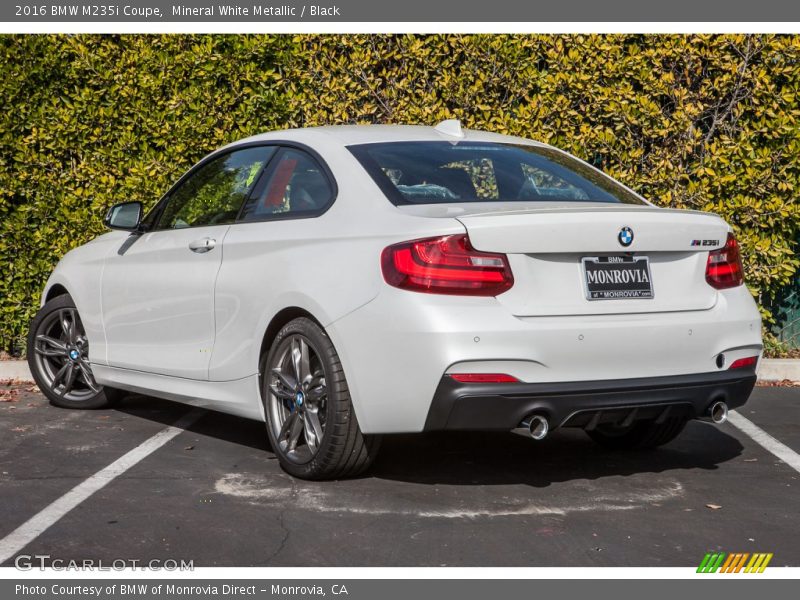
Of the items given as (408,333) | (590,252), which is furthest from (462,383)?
(590,252)

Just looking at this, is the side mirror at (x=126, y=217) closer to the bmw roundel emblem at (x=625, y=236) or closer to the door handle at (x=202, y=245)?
the door handle at (x=202, y=245)

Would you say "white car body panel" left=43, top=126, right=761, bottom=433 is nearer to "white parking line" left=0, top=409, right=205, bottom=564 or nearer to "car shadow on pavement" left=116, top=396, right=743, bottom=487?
"white parking line" left=0, top=409, right=205, bottom=564

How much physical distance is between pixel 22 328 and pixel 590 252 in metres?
6.27

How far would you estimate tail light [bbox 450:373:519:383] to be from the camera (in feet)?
16.1

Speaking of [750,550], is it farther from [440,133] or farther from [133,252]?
[133,252]

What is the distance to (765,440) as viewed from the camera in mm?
6914

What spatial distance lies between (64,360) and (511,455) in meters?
3.40

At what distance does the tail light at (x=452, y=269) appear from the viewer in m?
4.93

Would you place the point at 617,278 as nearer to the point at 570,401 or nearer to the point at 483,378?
the point at 570,401

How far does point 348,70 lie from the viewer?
984 cm

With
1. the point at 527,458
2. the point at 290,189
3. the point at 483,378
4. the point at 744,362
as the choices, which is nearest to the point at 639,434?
the point at 527,458

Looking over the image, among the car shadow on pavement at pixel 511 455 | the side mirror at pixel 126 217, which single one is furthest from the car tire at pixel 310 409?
the side mirror at pixel 126 217

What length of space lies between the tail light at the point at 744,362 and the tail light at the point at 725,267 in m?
0.34

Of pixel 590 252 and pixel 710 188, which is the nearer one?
pixel 590 252
